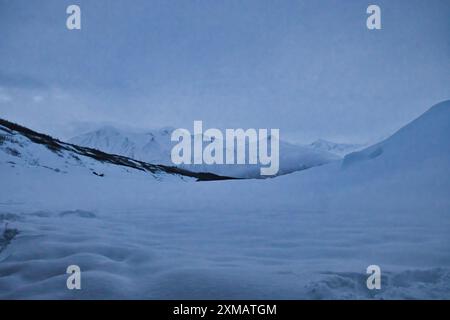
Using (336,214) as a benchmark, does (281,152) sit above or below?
above

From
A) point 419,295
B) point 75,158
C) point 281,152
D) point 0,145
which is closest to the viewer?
point 419,295

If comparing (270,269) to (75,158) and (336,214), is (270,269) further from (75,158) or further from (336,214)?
(75,158)

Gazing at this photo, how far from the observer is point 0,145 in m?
17.2

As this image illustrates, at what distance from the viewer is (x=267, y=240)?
4.39 meters

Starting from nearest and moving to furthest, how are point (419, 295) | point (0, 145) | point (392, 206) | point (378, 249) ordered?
point (419, 295) < point (378, 249) < point (392, 206) < point (0, 145)

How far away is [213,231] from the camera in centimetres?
488

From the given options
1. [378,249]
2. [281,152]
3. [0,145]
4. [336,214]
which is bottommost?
[378,249]

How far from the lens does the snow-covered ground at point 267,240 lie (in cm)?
312

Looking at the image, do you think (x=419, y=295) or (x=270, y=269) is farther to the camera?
(x=270, y=269)

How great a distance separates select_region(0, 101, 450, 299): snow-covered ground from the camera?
3.12 metres

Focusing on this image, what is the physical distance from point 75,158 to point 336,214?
69.3 feet

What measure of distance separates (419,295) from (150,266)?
2660mm
